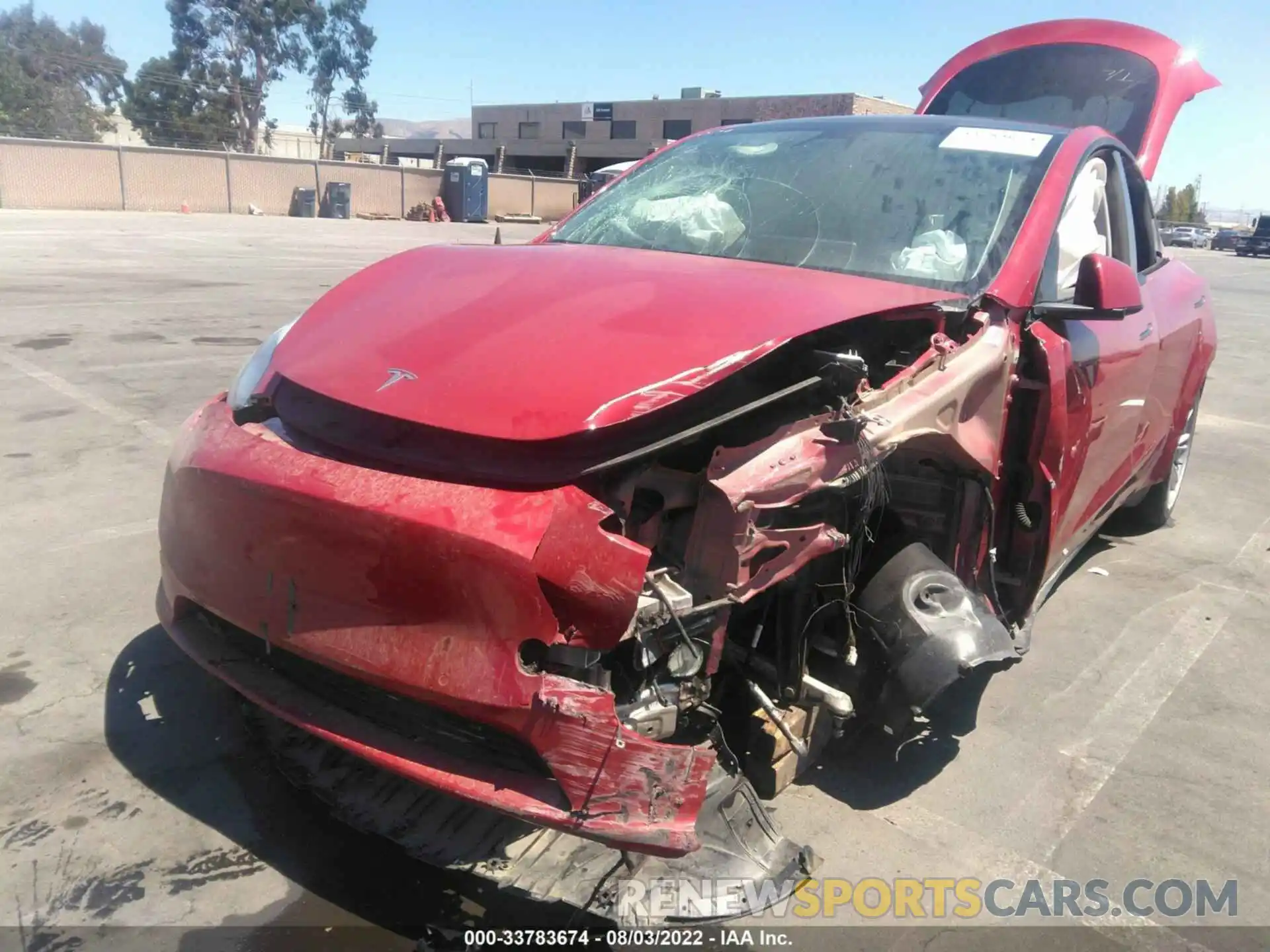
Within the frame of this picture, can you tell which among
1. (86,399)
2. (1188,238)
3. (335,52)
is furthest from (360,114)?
(86,399)

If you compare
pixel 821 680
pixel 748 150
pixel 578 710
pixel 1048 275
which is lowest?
pixel 821 680

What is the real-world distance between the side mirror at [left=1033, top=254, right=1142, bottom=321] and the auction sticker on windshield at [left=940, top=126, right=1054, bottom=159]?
64 cm

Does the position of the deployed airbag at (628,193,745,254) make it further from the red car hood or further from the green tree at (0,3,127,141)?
the green tree at (0,3,127,141)

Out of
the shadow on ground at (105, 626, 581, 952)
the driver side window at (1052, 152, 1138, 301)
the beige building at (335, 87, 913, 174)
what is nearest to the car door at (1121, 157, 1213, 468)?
the driver side window at (1052, 152, 1138, 301)

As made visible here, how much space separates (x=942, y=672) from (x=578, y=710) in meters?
1.09

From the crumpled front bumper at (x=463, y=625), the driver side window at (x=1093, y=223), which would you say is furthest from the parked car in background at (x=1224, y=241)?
the crumpled front bumper at (x=463, y=625)

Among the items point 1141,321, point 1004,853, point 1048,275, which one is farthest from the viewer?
point 1141,321

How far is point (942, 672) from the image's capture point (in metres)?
2.53

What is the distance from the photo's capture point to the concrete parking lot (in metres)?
2.41

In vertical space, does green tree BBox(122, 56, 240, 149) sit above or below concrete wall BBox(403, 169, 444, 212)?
above

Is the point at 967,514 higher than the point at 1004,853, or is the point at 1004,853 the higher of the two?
the point at 967,514

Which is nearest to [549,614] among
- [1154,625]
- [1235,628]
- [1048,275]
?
[1048,275]

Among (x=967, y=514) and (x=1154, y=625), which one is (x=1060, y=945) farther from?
(x=1154, y=625)

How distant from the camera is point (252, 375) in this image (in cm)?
280
